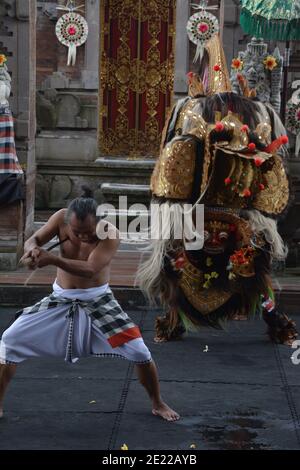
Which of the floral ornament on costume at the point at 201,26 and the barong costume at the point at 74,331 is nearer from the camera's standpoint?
the barong costume at the point at 74,331

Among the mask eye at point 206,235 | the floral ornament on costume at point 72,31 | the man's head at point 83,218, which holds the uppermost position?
the floral ornament on costume at point 72,31

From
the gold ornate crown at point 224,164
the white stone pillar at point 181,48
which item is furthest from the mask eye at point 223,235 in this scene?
the white stone pillar at point 181,48

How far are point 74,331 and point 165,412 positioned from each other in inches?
31.1

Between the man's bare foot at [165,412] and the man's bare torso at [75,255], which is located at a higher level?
the man's bare torso at [75,255]

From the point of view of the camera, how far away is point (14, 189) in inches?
422

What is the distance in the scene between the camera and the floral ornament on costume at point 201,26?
599 inches

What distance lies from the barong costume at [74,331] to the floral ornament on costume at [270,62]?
4.12 m

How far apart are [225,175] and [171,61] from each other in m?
7.02

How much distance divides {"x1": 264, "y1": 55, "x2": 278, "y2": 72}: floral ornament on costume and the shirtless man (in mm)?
3995

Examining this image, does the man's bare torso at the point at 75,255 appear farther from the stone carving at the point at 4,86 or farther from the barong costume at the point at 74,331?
the stone carving at the point at 4,86

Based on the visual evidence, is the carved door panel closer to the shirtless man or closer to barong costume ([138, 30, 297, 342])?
barong costume ([138, 30, 297, 342])

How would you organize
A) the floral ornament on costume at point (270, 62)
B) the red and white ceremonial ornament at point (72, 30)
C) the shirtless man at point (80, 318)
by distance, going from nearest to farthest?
the shirtless man at point (80, 318)
the floral ornament on costume at point (270, 62)
the red and white ceremonial ornament at point (72, 30)

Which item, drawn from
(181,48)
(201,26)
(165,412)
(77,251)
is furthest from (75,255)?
(201,26)

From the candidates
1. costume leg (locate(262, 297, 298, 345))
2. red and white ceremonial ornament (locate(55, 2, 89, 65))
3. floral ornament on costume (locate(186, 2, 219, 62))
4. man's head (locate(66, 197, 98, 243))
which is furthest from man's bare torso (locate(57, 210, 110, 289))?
red and white ceremonial ornament (locate(55, 2, 89, 65))
